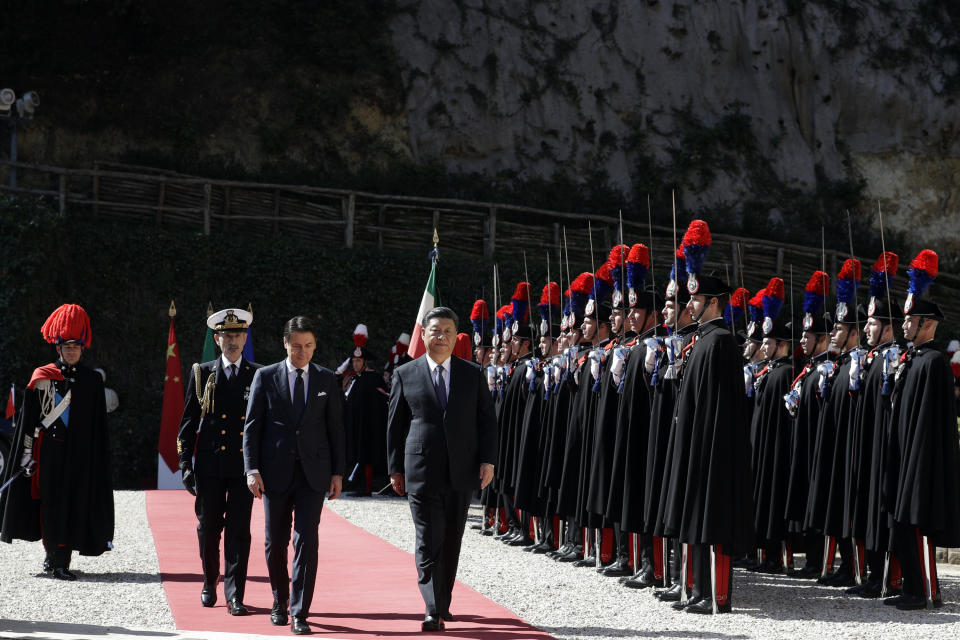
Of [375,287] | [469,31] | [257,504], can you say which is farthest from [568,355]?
[469,31]

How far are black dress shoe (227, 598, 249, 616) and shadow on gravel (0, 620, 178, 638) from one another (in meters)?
0.52

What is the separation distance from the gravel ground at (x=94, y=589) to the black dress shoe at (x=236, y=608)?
0.34m

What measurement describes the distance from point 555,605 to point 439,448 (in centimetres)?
148

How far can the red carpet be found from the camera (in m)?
6.62

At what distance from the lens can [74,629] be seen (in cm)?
661

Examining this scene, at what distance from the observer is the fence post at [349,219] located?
857 inches

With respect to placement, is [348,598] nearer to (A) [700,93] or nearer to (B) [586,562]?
(B) [586,562]

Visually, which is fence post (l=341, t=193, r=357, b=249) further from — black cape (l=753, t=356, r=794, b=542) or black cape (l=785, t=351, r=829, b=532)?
black cape (l=785, t=351, r=829, b=532)

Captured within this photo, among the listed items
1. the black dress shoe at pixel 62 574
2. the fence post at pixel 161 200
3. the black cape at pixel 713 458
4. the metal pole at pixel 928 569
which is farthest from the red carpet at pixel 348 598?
the fence post at pixel 161 200

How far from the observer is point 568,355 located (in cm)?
1019

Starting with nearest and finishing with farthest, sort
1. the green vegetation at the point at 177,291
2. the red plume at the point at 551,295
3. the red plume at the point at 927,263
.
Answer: the red plume at the point at 927,263 < the red plume at the point at 551,295 < the green vegetation at the point at 177,291

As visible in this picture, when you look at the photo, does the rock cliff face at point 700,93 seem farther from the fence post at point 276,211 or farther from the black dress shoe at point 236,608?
the black dress shoe at point 236,608

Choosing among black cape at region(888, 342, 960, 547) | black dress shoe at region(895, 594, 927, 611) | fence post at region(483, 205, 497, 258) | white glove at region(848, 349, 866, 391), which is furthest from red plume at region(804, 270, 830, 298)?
fence post at region(483, 205, 497, 258)

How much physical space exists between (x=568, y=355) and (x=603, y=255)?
13.6m
